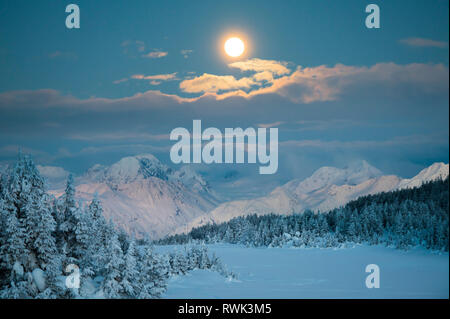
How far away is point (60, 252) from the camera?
77.7 ft

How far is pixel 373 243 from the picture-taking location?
59.8m

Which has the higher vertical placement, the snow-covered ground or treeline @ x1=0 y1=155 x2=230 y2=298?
treeline @ x1=0 y1=155 x2=230 y2=298

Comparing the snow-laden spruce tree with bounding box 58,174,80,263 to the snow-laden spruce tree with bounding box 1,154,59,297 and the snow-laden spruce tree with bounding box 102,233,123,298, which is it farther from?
the snow-laden spruce tree with bounding box 102,233,123,298

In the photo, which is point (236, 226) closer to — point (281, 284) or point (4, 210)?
point (281, 284)

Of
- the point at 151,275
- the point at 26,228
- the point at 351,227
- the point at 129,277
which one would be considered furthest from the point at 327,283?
the point at 351,227

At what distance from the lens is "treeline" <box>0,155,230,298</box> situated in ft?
64.6

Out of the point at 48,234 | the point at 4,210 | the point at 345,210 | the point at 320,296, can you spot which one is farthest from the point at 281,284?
the point at 345,210

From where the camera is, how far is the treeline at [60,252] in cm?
1969

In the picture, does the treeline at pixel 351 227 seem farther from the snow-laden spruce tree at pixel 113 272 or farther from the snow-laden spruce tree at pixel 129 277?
the snow-laden spruce tree at pixel 113 272

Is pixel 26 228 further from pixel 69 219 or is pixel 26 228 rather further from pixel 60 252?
pixel 69 219

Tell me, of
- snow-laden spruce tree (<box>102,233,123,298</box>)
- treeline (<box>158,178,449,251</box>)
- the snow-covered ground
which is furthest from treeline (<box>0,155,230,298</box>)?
treeline (<box>158,178,449,251</box>)
